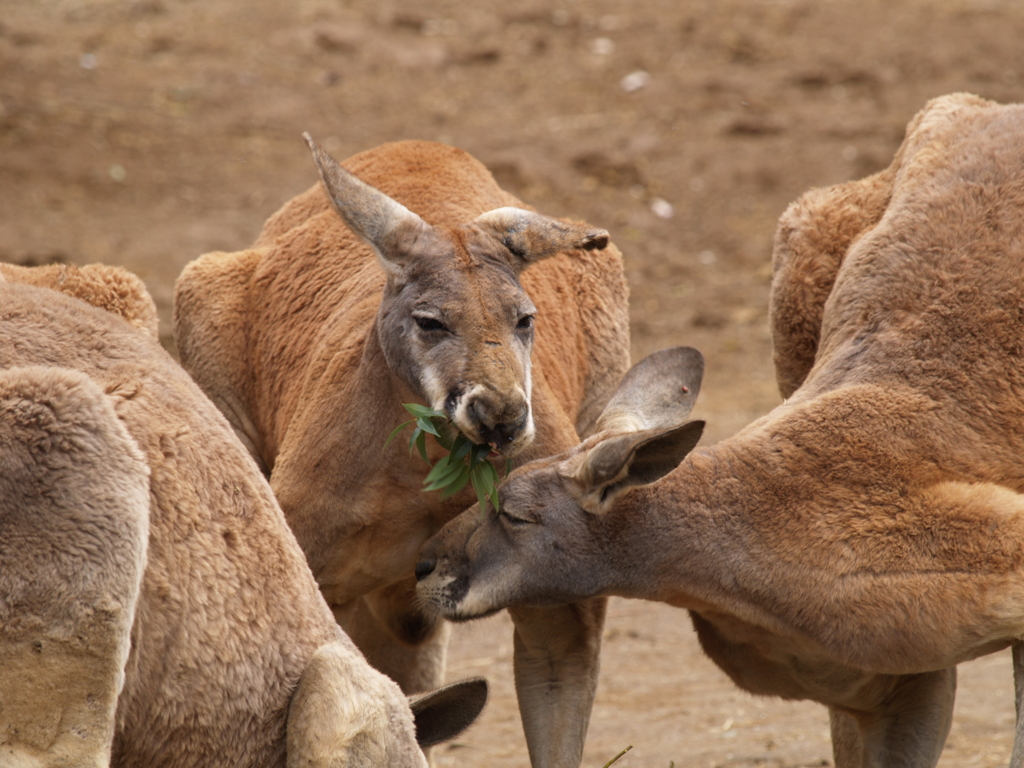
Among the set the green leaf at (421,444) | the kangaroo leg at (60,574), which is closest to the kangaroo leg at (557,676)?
the green leaf at (421,444)

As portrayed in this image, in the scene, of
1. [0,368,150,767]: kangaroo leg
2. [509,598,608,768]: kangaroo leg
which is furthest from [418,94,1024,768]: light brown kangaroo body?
[0,368,150,767]: kangaroo leg

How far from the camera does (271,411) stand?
270 inches

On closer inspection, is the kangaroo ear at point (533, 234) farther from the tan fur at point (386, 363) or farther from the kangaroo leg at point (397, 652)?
the kangaroo leg at point (397, 652)

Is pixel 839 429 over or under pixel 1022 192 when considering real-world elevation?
under

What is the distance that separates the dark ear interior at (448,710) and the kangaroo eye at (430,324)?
1440 mm

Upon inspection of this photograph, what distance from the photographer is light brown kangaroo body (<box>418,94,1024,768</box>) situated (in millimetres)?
4500

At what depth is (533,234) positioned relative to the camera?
564 cm

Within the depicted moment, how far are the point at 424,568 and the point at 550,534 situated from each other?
0.60 m

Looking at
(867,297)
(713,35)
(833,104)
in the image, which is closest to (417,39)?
(713,35)

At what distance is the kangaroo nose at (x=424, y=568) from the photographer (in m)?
5.17

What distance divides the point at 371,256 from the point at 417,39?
10.4 metres

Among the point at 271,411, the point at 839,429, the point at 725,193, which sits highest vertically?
the point at 839,429

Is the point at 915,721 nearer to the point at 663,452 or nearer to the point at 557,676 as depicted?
the point at 557,676

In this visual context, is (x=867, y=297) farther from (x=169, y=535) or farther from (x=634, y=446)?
(x=169, y=535)
